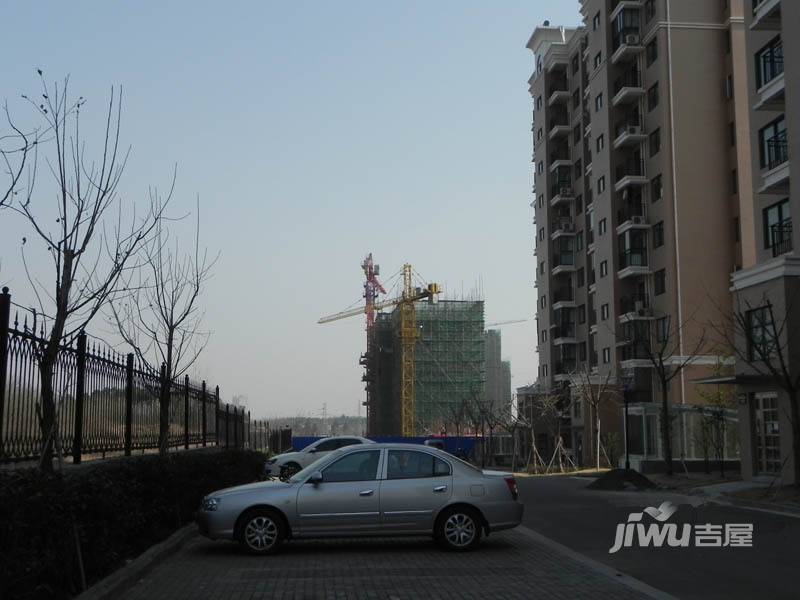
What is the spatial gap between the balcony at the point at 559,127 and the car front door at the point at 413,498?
6361cm

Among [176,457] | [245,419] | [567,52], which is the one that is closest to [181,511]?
[176,457]

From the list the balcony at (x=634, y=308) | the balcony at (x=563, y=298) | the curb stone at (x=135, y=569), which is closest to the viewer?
the curb stone at (x=135, y=569)

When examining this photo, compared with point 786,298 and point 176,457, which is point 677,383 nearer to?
point 786,298

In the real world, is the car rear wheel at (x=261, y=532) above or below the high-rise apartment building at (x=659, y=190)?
below

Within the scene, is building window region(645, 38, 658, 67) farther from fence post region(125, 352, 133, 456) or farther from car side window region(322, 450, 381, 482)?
car side window region(322, 450, 381, 482)

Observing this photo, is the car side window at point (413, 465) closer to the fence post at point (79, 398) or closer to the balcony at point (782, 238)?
the fence post at point (79, 398)

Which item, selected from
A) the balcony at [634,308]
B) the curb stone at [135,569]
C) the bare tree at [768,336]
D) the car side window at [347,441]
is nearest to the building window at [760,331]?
the bare tree at [768,336]

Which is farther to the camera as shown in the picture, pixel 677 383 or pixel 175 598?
pixel 677 383

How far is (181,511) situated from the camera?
1661 cm

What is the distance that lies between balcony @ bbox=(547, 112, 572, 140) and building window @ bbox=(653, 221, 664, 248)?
1812 centimetres

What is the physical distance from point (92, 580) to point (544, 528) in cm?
969

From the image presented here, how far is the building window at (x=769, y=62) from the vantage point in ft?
116

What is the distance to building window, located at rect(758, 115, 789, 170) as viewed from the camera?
3494cm

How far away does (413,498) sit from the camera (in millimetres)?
13875
